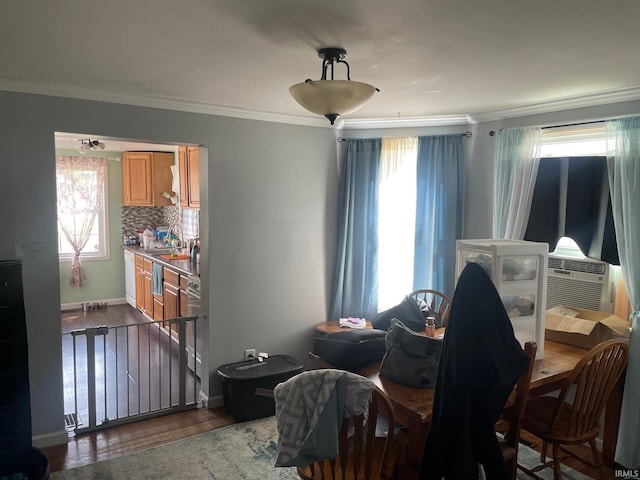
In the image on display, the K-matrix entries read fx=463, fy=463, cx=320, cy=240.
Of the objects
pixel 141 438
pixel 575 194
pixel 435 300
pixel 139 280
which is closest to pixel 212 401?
A: pixel 141 438

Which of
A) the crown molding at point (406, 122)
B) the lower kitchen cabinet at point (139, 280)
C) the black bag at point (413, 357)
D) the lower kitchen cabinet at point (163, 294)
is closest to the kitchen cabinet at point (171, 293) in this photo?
the lower kitchen cabinet at point (163, 294)

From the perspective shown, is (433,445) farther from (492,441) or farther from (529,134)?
(529,134)

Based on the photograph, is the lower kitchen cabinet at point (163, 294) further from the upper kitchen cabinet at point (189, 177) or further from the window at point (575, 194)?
the window at point (575, 194)

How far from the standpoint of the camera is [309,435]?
1.72 m

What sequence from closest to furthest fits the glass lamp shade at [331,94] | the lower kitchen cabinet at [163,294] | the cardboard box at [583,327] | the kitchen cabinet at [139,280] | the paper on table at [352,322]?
the glass lamp shade at [331,94], the cardboard box at [583,327], the paper on table at [352,322], the lower kitchen cabinet at [163,294], the kitchen cabinet at [139,280]

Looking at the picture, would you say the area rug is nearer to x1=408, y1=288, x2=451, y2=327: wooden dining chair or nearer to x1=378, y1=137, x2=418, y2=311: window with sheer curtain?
x1=408, y1=288, x2=451, y2=327: wooden dining chair

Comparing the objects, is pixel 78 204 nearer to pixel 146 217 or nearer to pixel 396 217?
pixel 146 217

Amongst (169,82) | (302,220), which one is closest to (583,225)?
(302,220)

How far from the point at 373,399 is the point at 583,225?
7.32ft

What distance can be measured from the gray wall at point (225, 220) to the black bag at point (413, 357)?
6.22ft

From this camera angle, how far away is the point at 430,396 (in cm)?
211

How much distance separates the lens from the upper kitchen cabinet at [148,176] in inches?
259

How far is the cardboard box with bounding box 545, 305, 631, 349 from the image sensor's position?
2856 mm

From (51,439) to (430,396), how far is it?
2609 mm
